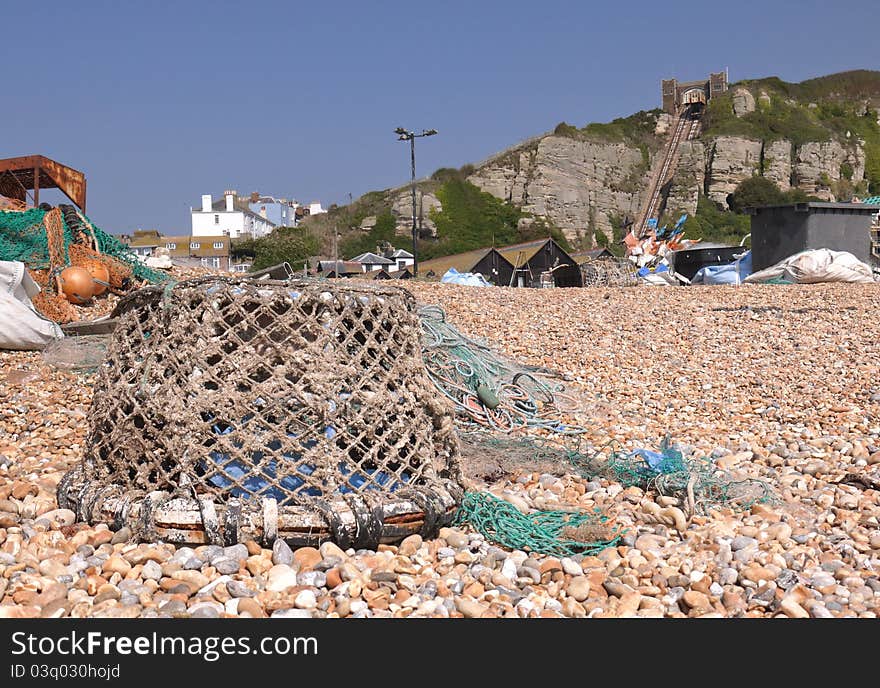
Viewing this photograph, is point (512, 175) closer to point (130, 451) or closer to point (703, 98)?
point (703, 98)

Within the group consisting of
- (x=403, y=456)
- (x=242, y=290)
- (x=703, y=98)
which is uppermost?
(x=703, y=98)

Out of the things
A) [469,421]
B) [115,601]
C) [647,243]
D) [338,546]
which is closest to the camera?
[115,601]

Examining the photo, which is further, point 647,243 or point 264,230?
point 264,230

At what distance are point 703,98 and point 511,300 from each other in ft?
234

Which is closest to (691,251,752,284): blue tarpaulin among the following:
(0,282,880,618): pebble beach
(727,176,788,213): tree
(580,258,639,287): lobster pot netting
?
(580,258,639,287): lobster pot netting

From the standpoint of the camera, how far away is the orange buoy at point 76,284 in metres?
9.30

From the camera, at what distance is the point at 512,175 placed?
68812mm

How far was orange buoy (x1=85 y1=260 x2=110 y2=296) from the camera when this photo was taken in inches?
379

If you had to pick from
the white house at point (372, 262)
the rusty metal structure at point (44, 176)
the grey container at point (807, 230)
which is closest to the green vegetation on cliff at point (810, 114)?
the white house at point (372, 262)

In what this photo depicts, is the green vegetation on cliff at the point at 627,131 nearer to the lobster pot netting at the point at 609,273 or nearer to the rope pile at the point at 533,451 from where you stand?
the lobster pot netting at the point at 609,273

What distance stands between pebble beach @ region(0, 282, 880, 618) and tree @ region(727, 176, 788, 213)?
202 ft

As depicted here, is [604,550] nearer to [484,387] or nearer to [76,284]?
[484,387]

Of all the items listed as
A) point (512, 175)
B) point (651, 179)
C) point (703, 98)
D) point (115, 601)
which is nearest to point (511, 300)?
point (115, 601)

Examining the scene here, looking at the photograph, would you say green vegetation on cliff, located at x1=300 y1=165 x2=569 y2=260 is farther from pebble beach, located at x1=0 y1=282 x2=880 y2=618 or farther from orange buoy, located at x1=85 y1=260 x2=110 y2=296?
pebble beach, located at x1=0 y1=282 x2=880 y2=618
